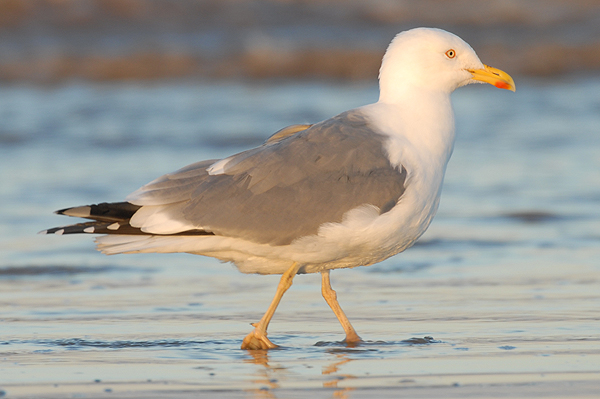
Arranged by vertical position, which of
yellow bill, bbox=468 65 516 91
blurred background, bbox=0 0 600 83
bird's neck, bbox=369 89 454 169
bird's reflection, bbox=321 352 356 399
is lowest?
bird's reflection, bbox=321 352 356 399

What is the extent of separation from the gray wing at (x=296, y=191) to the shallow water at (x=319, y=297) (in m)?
0.64

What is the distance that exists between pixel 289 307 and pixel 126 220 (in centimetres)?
138

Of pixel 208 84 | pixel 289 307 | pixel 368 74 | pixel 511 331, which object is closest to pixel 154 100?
pixel 208 84

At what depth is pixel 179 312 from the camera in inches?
227

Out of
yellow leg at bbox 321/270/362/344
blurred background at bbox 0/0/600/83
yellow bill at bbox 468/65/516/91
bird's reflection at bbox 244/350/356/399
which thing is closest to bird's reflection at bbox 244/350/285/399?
bird's reflection at bbox 244/350/356/399

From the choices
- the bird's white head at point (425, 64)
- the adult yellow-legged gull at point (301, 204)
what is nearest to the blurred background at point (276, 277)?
the adult yellow-legged gull at point (301, 204)

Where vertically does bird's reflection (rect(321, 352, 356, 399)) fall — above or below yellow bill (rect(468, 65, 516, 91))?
below

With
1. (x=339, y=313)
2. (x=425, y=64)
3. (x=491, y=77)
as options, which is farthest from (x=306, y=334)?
(x=491, y=77)

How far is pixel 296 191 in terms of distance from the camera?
4.96 metres

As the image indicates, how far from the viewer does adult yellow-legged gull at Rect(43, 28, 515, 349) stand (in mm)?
4902

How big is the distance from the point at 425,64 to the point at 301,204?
1.14 metres

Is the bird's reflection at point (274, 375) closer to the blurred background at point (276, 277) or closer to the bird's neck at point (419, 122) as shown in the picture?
the blurred background at point (276, 277)

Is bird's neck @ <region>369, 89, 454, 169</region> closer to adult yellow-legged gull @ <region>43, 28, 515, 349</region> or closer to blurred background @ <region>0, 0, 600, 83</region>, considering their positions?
adult yellow-legged gull @ <region>43, 28, 515, 349</region>

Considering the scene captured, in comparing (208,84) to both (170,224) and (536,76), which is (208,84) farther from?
(170,224)
